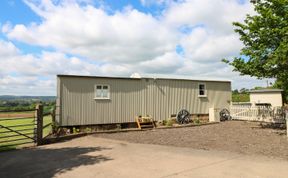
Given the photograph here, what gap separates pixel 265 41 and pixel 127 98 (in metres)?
7.95

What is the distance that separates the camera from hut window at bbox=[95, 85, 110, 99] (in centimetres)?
1456

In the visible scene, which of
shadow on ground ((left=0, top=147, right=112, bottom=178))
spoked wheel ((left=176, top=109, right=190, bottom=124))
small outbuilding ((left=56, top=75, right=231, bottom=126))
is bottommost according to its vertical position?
shadow on ground ((left=0, top=147, right=112, bottom=178))

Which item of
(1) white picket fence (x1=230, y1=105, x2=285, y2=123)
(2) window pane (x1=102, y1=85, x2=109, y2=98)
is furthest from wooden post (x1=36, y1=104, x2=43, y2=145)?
(1) white picket fence (x1=230, y1=105, x2=285, y2=123)

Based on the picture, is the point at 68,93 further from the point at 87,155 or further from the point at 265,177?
the point at 265,177

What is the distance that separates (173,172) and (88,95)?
9.16m

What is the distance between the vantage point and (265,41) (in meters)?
12.6

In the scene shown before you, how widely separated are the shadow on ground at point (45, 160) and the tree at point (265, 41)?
8.27m

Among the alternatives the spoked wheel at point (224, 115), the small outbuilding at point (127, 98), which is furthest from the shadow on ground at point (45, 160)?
the spoked wheel at point (224, 115)

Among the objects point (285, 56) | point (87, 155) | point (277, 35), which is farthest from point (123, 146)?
point (277, 35)

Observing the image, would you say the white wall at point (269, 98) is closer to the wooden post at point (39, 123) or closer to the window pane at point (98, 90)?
the window pane at point (98, 90)

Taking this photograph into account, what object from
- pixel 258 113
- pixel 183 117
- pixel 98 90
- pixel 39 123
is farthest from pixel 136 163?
pixel 258 113

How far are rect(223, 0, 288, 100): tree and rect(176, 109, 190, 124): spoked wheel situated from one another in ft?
17.0

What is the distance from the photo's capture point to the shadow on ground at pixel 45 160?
657 centimetres

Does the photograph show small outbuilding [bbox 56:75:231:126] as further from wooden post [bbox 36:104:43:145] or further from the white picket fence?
wooden post [bbox 36:104:43:145]
